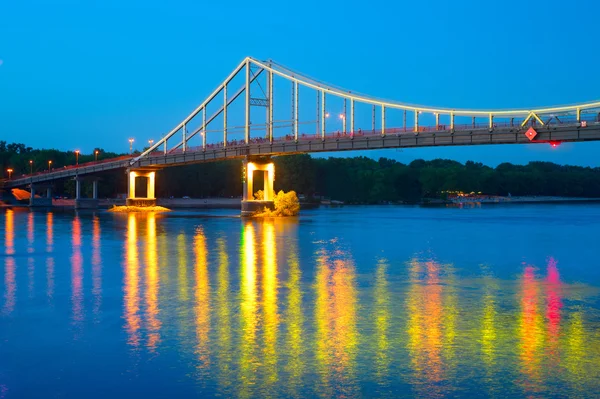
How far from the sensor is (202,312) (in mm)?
19125

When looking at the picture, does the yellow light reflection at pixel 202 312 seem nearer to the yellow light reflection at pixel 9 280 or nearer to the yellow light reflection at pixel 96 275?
the yellow light reflection at pixel 96 275

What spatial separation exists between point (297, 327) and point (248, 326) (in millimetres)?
1173

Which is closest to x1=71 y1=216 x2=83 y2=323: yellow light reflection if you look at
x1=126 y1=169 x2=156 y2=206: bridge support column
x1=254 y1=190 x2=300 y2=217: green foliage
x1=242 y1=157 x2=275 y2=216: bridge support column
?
x1=254 y1=190 x2=300 y2=217: green foliage

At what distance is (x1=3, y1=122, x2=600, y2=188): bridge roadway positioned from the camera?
6738 centimetres

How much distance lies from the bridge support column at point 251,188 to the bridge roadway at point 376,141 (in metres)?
2.04

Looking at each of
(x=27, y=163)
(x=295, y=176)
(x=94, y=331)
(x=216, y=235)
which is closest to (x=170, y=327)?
(x=94, y=331)

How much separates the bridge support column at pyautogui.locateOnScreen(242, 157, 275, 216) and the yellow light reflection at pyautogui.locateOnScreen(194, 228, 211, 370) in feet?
190

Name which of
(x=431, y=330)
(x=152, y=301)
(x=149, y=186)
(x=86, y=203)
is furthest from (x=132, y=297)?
(x=86, y=203)

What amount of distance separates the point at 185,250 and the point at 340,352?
2523 cm

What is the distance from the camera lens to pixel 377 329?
16.9m

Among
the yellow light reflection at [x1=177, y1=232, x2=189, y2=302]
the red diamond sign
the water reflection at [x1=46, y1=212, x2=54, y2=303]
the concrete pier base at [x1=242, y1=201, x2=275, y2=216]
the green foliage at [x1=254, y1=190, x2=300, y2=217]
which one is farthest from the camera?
the concrete pier base at [x1=242, y1=201, x2=275, y2=216]

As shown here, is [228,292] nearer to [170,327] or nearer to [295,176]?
[170,327]

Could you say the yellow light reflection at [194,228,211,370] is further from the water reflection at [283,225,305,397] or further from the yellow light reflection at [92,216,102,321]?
the yellow light reflection at [92,216,102,321]

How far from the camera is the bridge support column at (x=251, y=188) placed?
93.1 m
